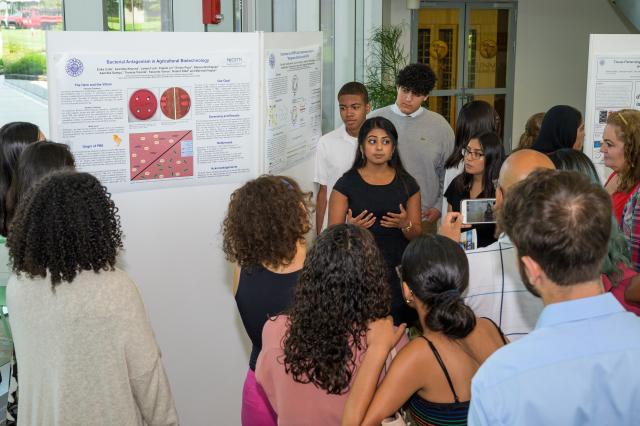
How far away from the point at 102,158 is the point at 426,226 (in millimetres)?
2360

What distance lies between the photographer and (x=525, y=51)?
12.3 metres

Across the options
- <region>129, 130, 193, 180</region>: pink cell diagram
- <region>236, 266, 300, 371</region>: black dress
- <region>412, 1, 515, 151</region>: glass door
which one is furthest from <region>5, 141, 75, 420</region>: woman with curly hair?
<region>412, 1, 515, 151</region>: glass door

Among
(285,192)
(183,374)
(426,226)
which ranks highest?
(285,192)

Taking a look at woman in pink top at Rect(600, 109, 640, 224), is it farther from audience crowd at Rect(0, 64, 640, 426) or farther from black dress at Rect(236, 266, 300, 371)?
black dress at Rect(236, 266, 300, 371)

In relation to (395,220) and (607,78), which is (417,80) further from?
(395,220)

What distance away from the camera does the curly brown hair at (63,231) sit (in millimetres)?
2221

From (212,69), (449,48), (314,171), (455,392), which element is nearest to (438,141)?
(314,171)

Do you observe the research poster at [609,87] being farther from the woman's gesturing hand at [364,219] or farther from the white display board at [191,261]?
the white display board at [191,261]

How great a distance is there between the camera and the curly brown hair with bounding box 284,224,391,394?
86.5 inches

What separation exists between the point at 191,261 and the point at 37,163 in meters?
1.05

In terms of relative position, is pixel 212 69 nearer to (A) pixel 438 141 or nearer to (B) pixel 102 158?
(B) pixel 102 158

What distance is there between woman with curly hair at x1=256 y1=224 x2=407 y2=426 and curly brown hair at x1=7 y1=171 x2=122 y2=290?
1.96ft

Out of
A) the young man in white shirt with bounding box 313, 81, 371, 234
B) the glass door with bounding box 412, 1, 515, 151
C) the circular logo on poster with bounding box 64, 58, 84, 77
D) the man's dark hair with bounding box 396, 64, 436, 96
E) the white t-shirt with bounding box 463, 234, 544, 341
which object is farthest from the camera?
the glass door with bounding box 412, 1, 515, 151

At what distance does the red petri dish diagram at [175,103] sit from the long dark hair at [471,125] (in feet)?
6.00
